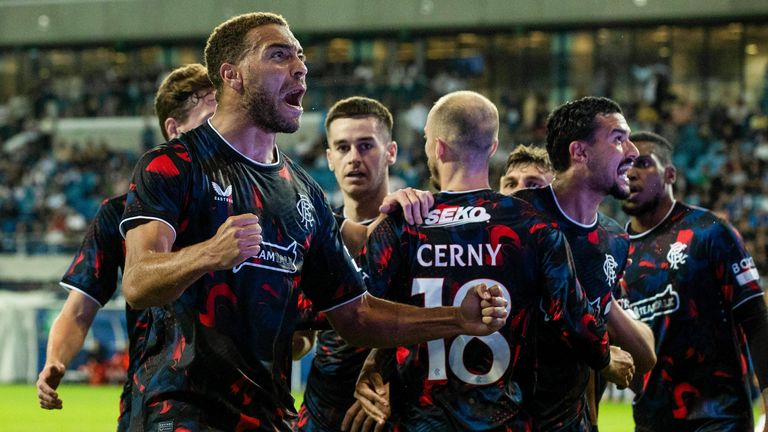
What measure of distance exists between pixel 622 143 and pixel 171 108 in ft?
7.40

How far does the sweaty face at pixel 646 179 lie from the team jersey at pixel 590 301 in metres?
1.17

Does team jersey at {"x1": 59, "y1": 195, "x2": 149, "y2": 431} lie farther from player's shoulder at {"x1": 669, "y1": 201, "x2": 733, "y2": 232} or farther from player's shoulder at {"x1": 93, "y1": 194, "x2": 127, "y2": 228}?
player's shoulder at {"x1": 669, "y1": 201, "x2": 733, "y2": 232}

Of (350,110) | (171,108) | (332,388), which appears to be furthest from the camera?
(350,110)

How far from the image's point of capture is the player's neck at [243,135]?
13.6 feet

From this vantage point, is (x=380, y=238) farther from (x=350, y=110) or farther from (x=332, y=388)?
(x=350, y=110)

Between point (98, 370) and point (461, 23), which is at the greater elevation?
point (461, 23)

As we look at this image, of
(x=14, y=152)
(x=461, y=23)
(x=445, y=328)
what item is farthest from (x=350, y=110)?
(x=14, y=152)

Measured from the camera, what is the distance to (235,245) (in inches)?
135

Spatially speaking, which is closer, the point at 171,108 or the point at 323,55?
the point at 171,108

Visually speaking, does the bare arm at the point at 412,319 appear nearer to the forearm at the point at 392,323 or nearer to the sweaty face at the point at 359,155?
the forearm at the point at 392,323

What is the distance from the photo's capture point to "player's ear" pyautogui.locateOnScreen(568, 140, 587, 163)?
541 cm

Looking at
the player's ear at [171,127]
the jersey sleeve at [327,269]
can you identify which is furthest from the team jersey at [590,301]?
the player's ear at [171,127]

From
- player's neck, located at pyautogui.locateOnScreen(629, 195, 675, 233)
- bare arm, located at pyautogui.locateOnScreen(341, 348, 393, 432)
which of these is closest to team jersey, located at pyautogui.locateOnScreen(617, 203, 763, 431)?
player's neck, located at pyautogui.locateOnScreen(629, 195, 675, 233)

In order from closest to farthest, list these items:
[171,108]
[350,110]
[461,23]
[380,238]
→ [380,238] < [171,108] < [350,110] < [461,23]
